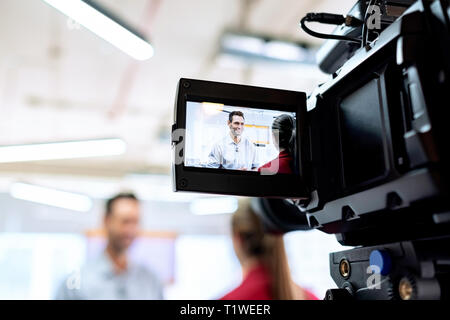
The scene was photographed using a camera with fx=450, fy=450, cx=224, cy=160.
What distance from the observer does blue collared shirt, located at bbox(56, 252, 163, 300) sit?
2.63m

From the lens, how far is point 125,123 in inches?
199

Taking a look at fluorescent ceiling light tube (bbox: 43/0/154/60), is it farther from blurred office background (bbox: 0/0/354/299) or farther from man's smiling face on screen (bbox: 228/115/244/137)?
man's smiling face on screen (bbox: 228/115/244/137)

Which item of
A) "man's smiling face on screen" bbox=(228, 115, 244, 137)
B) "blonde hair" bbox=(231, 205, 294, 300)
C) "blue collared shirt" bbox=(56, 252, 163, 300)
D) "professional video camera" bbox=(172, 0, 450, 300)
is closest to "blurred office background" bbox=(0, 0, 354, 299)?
"blonde hair" bbox=(231, 205, 294, 300)

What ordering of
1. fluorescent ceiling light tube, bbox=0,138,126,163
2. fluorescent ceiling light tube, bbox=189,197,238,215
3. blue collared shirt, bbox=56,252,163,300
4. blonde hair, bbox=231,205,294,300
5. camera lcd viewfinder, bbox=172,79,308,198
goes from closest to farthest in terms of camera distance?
1. camera lcd viewfinder, bbox=172,79,308,198
2. blonde hair, bbox=231,205,294,300
3. blue collared shirt, bbox=56,252,163,300
4. fluorescent ceiling light tube, bbox=0,138,126,163
5. fluorescent ceiling light tube, bbox=189,197,238,215

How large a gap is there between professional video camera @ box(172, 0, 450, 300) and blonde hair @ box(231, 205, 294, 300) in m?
0.66

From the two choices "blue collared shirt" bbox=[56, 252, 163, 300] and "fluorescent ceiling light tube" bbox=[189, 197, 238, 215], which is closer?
"blue collared shirt" bbox=[56, 252, 163, 300]

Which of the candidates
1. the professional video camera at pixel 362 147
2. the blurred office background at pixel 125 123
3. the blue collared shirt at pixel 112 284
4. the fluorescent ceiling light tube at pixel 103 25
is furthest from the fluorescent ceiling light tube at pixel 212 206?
the professional video camera at pixel 362 147

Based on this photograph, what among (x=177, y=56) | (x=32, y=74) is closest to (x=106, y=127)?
(x=32, y=74)

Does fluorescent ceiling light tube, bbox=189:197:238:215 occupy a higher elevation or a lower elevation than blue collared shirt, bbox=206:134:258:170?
higher

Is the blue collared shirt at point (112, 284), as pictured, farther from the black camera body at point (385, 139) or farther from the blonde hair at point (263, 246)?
the black camera body at point (385, 139)

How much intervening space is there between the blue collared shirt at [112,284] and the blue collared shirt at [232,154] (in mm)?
1970

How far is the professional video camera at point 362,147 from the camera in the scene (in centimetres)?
66

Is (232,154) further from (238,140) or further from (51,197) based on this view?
(51,197)

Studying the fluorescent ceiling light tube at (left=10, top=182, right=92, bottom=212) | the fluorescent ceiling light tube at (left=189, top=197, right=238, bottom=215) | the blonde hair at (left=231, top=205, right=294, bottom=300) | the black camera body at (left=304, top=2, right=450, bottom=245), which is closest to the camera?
the black camera body at (left=304, top=2, right=450, bottom=245)
